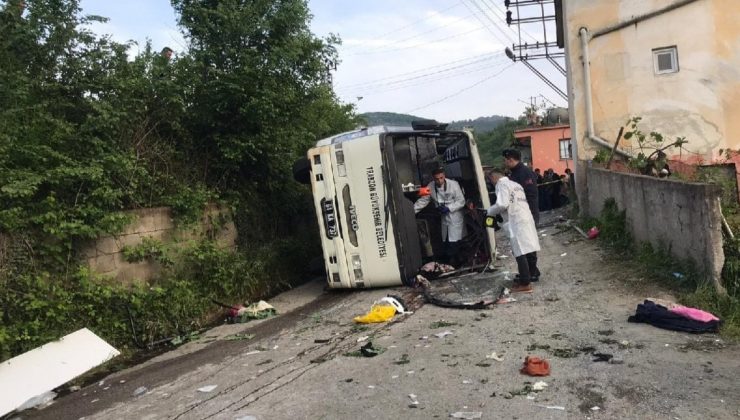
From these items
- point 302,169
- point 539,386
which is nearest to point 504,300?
point 539,386

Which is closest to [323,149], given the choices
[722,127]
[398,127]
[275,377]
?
[398,127]

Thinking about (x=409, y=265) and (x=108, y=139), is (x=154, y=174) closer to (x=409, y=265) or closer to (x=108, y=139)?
(x=108, y=139)

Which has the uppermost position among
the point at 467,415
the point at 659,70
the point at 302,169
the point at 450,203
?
the point at 659,70

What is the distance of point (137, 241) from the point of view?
7.01 metres

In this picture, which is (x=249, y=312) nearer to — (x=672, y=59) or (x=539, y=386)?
(x=539, y=386)

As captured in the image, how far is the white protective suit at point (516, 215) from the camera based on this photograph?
682cm

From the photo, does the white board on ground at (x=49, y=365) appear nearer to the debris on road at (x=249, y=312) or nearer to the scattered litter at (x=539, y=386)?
the debris on road at (x=249, y=312)

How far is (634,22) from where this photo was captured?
12523 millimetres

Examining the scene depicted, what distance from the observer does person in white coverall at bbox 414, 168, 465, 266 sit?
823 cm

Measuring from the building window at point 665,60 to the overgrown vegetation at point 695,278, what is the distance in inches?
253

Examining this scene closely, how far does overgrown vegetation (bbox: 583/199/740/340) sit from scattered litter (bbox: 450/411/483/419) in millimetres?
2499

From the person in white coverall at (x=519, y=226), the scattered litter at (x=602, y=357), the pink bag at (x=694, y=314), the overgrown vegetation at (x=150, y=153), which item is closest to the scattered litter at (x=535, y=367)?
the scattered litter at (x=602, y=357)

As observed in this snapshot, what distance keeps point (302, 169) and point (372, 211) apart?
1417 millimetres

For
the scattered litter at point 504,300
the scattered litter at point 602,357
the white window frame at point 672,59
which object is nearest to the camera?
the scattered litter at point 602,357
